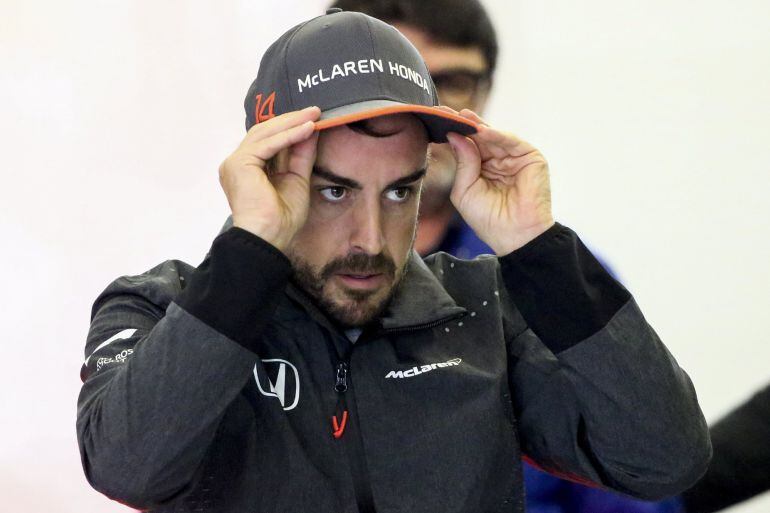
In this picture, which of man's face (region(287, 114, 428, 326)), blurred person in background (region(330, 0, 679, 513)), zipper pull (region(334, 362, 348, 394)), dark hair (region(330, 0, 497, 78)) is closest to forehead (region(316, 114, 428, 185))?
man's face (region(287, 114, 428, 326))

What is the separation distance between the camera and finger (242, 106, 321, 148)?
0.90 metres

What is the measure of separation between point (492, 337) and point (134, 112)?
3.18 ft

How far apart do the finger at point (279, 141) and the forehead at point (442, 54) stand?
909 millimetres

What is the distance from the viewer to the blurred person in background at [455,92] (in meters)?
1.63

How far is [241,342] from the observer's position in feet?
2.68

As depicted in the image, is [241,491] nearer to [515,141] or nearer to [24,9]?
[515,141]

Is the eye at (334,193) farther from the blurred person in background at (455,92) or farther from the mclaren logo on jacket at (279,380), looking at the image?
the blurred person in background at (455,92)

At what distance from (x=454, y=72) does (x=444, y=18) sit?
4.5 inches

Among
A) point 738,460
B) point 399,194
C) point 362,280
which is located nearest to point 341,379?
point 362,280

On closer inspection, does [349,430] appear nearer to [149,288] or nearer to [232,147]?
[149,288]

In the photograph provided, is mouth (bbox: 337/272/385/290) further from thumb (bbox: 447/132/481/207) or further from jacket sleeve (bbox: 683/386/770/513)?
jacket sleeve (bbox: 683/386/770/513)

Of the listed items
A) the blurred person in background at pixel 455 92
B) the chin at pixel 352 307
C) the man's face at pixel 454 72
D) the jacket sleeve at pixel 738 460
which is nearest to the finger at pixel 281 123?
the chin at pixel 352 307

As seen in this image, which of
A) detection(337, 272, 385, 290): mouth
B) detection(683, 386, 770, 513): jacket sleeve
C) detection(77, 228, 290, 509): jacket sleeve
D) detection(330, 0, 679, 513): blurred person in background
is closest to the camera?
detection(77, 228, 290, 509): jacket sleeve

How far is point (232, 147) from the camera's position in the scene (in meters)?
1.73
